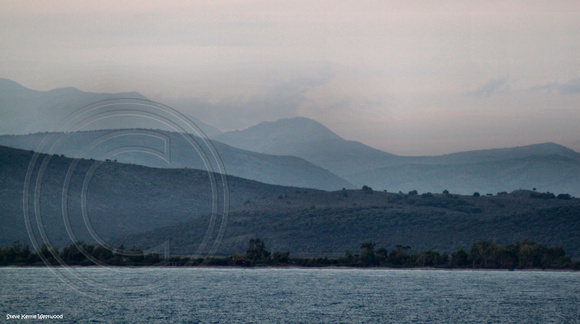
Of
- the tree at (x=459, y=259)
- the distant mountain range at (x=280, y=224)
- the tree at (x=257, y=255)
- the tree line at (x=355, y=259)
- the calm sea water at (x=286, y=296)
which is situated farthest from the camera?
the distant mountain range at (x=280, y=224)

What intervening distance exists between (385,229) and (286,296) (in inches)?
3756

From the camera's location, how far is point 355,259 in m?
142

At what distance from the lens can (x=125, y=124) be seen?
91.7m

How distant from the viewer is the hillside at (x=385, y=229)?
543 feet

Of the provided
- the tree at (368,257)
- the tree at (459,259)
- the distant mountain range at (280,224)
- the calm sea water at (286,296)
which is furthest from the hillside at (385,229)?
the calm sea water at (286,296)

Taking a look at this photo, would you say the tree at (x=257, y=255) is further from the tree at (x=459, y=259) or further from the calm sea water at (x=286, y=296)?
the tree at (x=459, y=259)

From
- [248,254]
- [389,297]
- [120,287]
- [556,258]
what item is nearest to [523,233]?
[556,258]

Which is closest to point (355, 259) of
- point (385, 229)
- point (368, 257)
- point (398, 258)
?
point (368, 257)

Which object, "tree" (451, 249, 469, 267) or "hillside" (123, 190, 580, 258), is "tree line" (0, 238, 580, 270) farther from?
"hillside" (123, 190, 580, 258)

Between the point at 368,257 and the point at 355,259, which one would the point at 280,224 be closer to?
the point at 355,259

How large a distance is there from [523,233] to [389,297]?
90697mm

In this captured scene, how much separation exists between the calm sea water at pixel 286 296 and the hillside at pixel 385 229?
43613 mm

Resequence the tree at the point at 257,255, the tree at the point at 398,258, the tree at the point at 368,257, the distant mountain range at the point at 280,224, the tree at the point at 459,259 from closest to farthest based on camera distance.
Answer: the tree at the point at 459,259 < the tree at the point at 368,257 < the tree at the point at 398,258 < the tree at the point at 257,255 < the distant mountain range at the point at 280,224

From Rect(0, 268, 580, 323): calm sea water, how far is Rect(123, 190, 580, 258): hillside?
1717 inches
